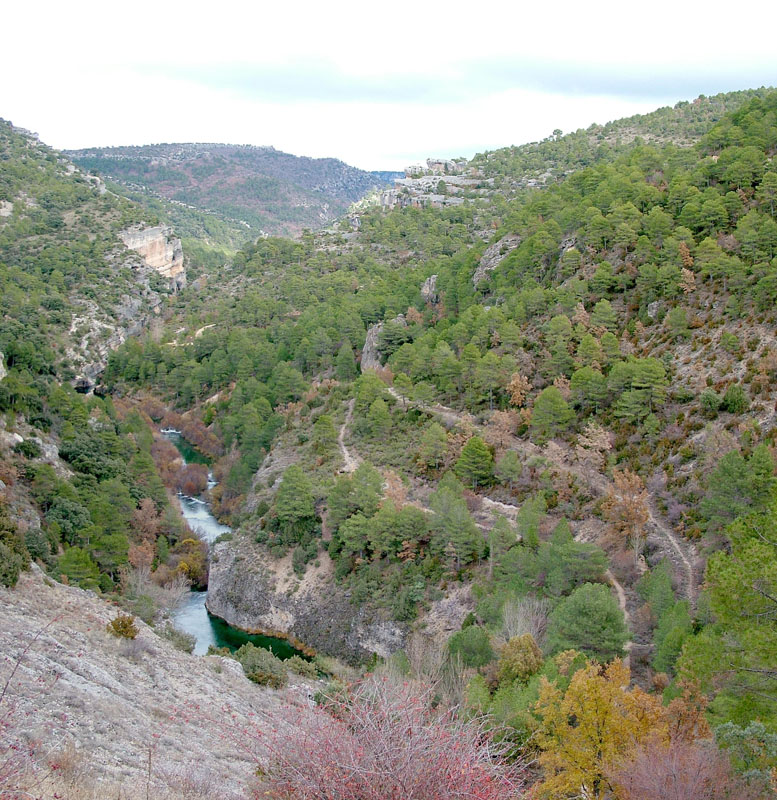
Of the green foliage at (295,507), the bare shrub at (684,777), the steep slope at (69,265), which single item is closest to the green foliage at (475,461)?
the green foliage at (295,507)

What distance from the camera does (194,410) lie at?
2699 inches

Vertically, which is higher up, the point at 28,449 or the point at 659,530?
the point at 28,449

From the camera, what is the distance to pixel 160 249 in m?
106

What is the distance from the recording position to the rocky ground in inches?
379

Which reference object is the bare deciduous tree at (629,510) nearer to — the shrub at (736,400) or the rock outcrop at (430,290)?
the shrub at (736,400)

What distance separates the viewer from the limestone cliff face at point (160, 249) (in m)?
100.0

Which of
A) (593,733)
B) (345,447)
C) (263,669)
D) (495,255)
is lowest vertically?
(263,669)

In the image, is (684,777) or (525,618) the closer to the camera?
(684,777)

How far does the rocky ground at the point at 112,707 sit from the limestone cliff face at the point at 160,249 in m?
87.2

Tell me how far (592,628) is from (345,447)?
87.3 ft

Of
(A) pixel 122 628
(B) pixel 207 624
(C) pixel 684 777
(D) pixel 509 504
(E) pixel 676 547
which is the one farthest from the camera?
(B) pixel 207 624

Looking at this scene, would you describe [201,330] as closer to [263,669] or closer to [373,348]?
[373,348]

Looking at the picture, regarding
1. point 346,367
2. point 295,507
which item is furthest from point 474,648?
point 346,367

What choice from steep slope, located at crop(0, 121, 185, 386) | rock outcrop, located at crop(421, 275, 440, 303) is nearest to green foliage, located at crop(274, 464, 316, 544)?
steep slope, located at crop(0, 121, 185, 386)
